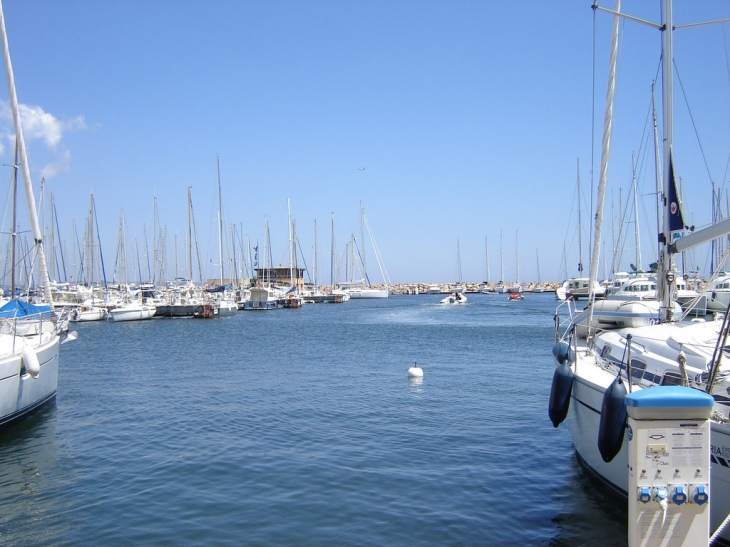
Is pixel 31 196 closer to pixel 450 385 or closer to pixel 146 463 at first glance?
pixel 146 463

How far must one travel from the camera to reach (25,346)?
56.0ft

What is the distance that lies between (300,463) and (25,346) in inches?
331

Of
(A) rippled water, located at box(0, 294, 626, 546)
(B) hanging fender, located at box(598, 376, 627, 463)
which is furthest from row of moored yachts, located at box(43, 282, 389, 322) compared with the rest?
(B) hanging fender, located at box(598, 376, 627, 463)

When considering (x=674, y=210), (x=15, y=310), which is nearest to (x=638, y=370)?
(x=674, y=210)

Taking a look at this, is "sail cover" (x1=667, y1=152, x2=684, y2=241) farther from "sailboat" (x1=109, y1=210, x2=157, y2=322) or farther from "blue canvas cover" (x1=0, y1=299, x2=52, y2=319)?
"sailboat" (x1=109, y1=210, x2=157, y2=322)

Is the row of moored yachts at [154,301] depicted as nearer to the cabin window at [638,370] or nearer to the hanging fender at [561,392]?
the hanging fender at [561,392]

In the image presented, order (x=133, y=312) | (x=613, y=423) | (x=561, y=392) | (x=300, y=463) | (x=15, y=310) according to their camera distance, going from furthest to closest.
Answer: (x=133, y=312), (x=15, y=310), (x=300, y=463), (x=561, y=392), (x=613, y=423)

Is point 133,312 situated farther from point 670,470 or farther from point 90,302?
point 670,470

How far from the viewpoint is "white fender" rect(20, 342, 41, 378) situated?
16781 mm

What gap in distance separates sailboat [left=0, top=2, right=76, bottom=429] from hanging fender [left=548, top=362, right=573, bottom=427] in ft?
43.2

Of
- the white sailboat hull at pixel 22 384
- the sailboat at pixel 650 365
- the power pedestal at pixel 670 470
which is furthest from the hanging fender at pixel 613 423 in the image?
the white sailboat hull at pixel 22 384

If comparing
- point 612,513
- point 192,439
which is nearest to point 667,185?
point 612,513

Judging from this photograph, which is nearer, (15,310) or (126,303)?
(15,310)

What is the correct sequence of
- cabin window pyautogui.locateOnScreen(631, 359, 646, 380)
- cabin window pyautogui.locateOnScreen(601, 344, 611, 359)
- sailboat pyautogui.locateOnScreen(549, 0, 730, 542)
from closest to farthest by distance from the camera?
sailboat pyautogui.locateOnScreen(549, 0, 730, 542) < cabin window pyautogui.locateOnScreen(631, 359, 646, 380) < cabin window pyautogui.locateOnScreen(601, 344, 611, 359)
